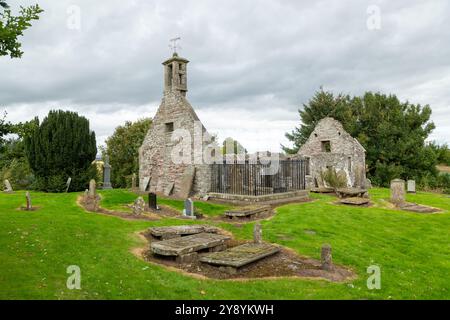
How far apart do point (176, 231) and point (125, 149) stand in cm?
3023

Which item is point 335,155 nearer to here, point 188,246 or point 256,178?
point 256,178

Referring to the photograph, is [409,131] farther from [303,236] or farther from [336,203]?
[303,236]

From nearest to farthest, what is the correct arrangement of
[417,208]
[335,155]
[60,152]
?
1. [417,208]
2. [60,152]
3. [335,155]

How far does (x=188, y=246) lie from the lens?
29.1ft

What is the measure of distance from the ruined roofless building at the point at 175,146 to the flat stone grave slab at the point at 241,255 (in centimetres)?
1036

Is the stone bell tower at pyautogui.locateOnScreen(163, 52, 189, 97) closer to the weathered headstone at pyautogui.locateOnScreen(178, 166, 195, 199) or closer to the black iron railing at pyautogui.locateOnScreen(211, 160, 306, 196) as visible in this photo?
the weathered headstone at pyautogui.locateOnScreen(178, 166, 195, 199)

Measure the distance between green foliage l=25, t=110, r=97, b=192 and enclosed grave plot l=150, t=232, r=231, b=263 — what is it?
15459mm

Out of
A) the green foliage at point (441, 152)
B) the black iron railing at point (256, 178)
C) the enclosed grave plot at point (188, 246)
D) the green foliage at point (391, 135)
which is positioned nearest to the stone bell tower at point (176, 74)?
the black iron railing at point (256, 178)

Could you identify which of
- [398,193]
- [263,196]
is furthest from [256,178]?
[398,193]

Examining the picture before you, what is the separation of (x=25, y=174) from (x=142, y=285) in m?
27.0

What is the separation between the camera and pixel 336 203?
1842cm

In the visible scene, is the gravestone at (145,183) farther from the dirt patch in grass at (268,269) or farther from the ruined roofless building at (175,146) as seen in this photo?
the dirt patch in grass at (268,269)

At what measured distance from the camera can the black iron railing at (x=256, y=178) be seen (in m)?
18.6

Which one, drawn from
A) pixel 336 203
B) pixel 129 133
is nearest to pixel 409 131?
pixel 336 203
